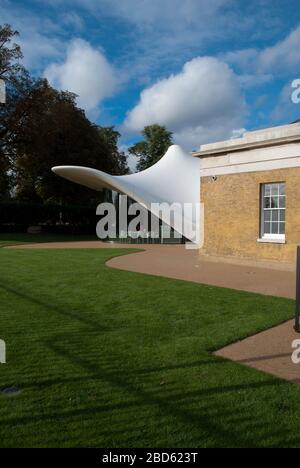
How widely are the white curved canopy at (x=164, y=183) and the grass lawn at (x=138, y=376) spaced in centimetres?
1550

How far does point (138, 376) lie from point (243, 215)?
426 inches

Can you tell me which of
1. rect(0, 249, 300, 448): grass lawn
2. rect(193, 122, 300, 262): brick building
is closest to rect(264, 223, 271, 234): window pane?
rect(193, 122, 300, 262): brick building

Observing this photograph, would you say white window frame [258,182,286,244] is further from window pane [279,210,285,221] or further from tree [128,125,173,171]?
tree [128,125,173,171]

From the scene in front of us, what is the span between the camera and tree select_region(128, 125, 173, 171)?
60.0 m

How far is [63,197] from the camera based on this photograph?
39.5 m

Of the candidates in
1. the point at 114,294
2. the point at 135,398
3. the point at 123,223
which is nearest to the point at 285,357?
the point at 135,398

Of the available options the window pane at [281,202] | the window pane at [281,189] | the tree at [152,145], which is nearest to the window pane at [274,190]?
the window pane at [281,189]

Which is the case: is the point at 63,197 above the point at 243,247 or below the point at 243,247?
above

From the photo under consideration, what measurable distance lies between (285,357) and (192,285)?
487 cm
